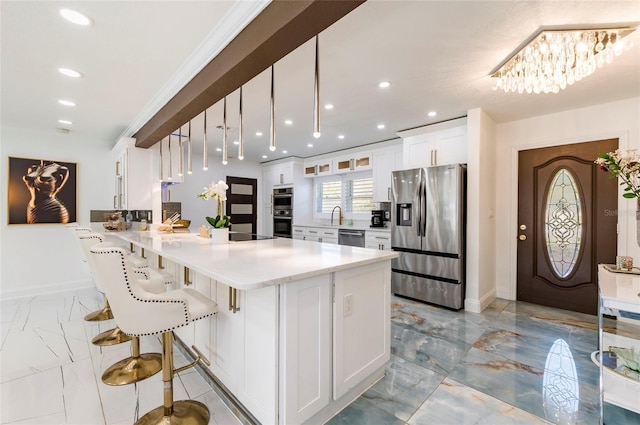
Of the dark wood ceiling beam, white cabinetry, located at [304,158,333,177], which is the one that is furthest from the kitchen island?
white cabinetry, located at [304,158,333,177]

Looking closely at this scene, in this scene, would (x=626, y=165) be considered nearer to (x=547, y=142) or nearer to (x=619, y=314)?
(x=619, y=314)

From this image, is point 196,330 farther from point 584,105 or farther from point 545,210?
point 584,105

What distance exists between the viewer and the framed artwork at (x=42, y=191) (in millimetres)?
4098

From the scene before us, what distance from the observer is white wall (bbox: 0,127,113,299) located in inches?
160

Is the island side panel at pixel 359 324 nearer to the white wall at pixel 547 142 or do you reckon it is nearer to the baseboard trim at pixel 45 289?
the white wall at pixel 547 142

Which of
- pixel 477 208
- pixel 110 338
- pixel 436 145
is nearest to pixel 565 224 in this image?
pixel 477 208

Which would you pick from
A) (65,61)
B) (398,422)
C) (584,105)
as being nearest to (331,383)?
(398,422)

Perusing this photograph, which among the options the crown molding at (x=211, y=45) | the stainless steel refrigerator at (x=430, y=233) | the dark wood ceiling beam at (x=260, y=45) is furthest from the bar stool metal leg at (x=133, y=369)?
the stainless steel refrigerator at (x=430, y=233)

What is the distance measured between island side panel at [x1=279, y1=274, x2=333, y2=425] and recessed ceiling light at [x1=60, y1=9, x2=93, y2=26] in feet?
6.78

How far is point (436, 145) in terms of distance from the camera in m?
3.97

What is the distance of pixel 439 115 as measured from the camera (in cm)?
362

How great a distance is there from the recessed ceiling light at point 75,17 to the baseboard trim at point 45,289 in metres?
4.36

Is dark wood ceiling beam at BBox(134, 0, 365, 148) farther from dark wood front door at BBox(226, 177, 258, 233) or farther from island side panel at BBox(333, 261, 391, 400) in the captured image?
dark wood front door at BBox(226, 177, 258, 233)

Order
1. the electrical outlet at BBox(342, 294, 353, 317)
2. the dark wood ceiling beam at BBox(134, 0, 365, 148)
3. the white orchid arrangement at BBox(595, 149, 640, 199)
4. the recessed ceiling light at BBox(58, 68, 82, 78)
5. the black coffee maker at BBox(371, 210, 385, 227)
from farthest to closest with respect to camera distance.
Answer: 1. the black coffee maker at BBox(371, 210, 385, 227)
2. the recessed ceiling light at BBox(58, 68, 82, 78)
3. the white orchid arrangement at BBox(595, 149, 640, 199)
4. the electrical outlet at BBox(342, 294, 353, 317)
5. the dark wood ceiling beam at BBox(134, 0, 365, 148)
